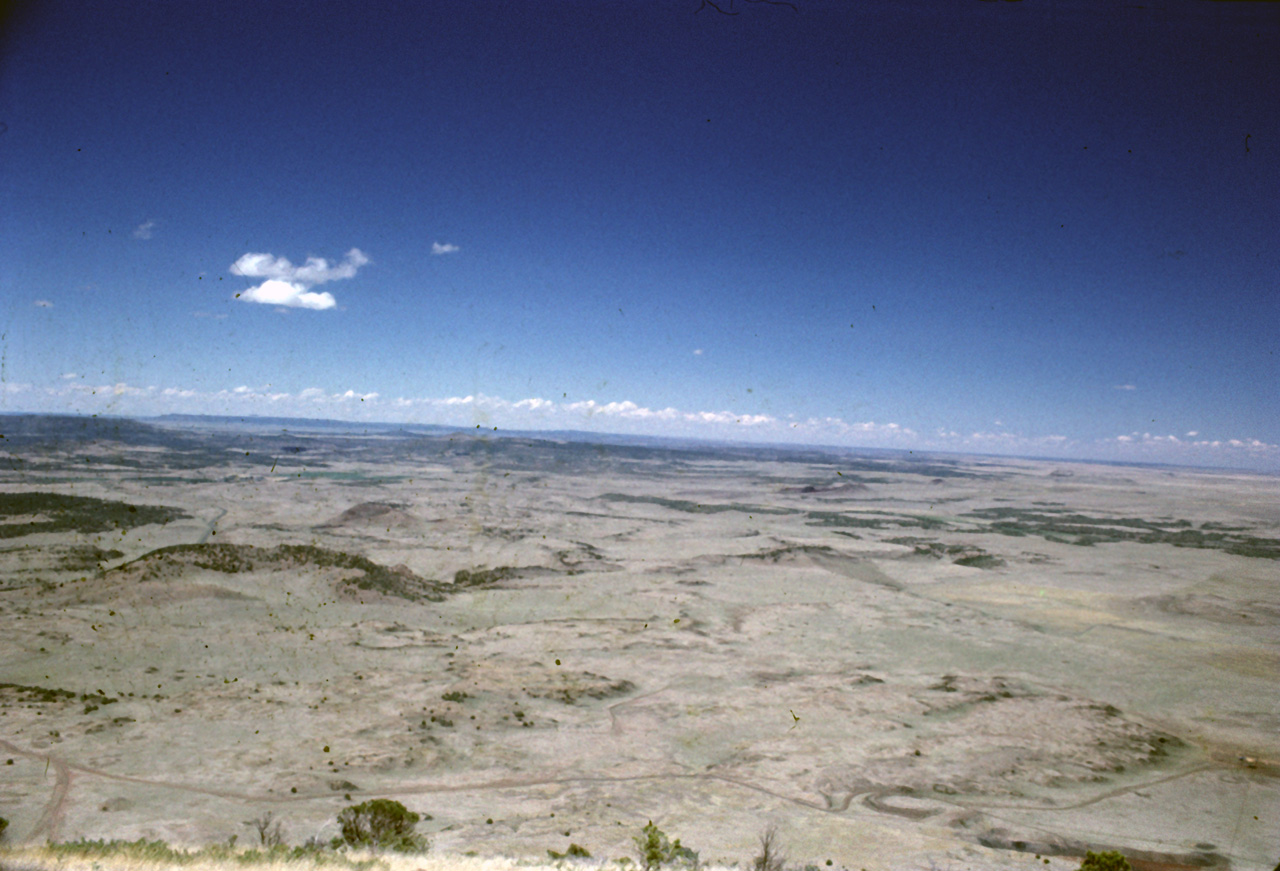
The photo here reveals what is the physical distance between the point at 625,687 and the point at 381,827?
13.1m

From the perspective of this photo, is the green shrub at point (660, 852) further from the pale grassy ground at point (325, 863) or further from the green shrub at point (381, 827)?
the green shrub at point (381, 827)

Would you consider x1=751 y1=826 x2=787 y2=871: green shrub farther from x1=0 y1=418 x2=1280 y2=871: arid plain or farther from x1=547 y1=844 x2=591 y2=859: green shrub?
x1=547 y1=844 x2=591 y2=859: green shrub

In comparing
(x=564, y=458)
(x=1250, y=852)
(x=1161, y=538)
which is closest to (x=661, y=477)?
(x=564, y=458)

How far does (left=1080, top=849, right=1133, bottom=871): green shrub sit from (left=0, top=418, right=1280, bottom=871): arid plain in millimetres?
2837

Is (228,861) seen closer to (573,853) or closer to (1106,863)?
(573,853)

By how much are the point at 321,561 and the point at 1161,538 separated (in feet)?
271

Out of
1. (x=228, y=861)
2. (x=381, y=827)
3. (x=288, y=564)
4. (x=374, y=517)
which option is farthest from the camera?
(x=374, y=517)

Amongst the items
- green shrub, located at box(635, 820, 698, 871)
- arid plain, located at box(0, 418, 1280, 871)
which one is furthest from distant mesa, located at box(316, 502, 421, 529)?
green shrub, located at box(635, 820, 698, 871)

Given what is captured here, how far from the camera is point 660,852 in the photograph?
13.7 m

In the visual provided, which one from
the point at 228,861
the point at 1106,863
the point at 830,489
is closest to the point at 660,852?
the point at 228,861

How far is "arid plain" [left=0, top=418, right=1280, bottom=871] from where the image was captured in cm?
1677

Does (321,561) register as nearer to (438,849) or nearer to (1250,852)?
(438,849)

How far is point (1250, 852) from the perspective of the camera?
16109 mm

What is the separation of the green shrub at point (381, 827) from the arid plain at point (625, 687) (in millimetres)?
1016
